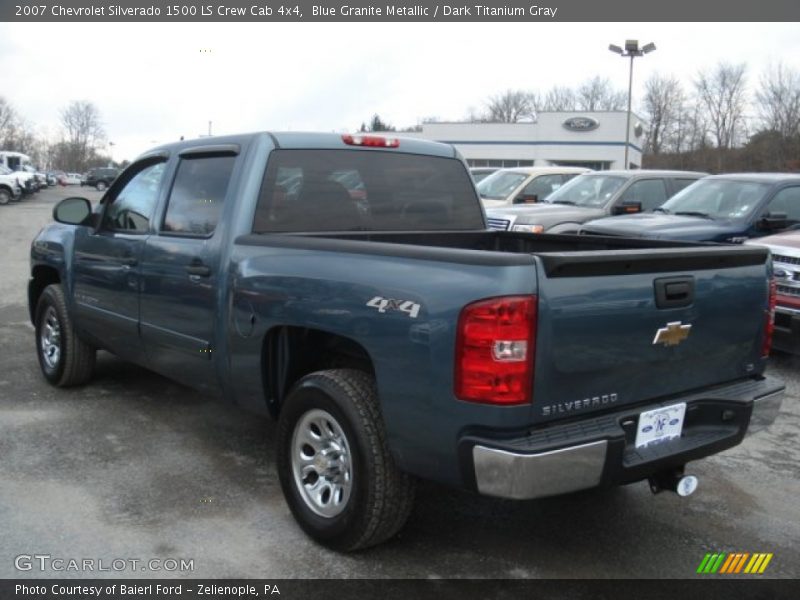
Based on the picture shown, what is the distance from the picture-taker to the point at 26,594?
303cm

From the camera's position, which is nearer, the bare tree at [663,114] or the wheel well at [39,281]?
the wheel well at [39,281]

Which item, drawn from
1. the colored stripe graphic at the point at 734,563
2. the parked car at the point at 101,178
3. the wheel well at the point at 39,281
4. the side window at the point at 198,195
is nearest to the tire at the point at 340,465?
the side window at the point at 198,195

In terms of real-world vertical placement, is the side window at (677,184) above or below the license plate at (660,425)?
above

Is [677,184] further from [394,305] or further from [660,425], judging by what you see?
[394,305]

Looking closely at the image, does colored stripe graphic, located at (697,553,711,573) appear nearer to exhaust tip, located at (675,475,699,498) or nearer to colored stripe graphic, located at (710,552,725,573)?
colored stripe graphic, located at (710,552,725,573)

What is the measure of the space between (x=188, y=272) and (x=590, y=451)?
95.0 inches

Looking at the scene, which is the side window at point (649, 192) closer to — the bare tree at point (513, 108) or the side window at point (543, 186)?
the side window at point (543, 186)

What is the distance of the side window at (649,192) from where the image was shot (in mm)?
11578

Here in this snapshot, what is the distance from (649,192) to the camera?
11664 millimetres

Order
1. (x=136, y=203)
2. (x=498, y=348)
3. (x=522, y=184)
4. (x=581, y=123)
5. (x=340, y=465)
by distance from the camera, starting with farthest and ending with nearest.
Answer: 1. (x=581, y=123)
2. (x=522, y=184)
3. (x=136, y=203)
4. (x=340, y=465)
5. (x=498, y=348)

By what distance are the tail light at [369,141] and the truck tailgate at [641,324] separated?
1.97m

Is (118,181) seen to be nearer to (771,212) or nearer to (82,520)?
(82,520)

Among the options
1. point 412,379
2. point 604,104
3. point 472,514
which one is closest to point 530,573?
point 472,514
